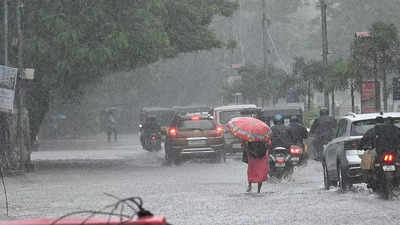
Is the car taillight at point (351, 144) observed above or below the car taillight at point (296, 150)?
above

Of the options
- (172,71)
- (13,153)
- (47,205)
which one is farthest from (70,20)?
(172,71)

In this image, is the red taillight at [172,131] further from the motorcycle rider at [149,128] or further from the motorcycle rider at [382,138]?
the motorcycle rider at [382,138]

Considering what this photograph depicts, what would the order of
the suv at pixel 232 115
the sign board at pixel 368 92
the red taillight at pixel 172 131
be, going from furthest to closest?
the suv at pixel 232 115, the red taillight at pixel 172 131, the sign board at pixel 368 92

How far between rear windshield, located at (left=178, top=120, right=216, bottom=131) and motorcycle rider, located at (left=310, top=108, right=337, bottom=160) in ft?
18.7

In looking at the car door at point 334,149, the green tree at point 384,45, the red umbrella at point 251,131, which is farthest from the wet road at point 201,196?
the green tree at point 384,45

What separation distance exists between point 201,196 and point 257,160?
2051 millimetres

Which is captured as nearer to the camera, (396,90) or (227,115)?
(396,90)

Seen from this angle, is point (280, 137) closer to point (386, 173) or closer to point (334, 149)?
point (334, 149)

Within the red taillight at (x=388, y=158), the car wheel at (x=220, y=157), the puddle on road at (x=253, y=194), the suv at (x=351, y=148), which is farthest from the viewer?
the car wheel at (x=220, y=157)

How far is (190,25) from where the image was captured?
119 feet

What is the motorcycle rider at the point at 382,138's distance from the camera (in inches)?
671

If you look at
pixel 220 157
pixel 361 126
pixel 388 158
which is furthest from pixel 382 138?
pixel 220 157

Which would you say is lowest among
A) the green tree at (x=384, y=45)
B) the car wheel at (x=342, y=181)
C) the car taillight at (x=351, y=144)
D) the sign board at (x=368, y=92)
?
the car wheel at (x=342, y=181)

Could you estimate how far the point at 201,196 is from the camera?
63.4 feet
